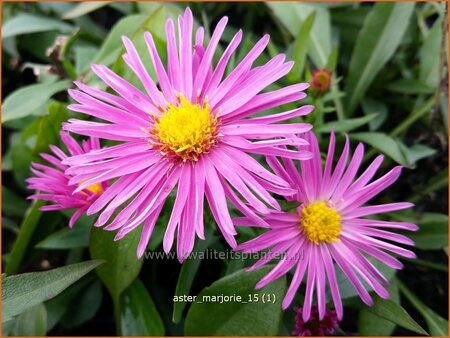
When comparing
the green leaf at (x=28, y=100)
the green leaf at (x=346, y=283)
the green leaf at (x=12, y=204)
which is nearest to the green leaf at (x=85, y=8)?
the green leaf at (x=28, y=100)

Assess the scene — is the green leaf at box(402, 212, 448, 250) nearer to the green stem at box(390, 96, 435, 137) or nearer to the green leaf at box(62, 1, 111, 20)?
the green stem at box(390, 96, 435, 137)

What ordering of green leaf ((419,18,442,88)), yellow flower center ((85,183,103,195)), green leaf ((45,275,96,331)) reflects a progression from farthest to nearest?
green leaf ((419,18,442,88))
green leaf ((45,275,96,331))
yellow flower center ((85,183,103,195))

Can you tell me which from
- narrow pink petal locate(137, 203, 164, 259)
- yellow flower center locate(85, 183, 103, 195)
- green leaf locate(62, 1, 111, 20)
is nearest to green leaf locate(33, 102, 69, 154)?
yellow flower center locate(85, 183, 103, 195)

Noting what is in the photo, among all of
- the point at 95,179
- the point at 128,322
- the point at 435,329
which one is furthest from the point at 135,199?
the point at 435,329

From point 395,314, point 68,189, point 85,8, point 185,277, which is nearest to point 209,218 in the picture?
point 185,277

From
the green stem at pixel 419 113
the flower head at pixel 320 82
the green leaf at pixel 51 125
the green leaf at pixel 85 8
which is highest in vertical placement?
the green leaf at pixel 85 8

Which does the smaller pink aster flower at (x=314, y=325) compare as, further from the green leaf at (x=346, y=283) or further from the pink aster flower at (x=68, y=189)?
the pink aster flower at (x=68, y=189)

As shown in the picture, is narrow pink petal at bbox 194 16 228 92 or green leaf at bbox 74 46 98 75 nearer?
narrow pink petal at bbox 194 16 228 92

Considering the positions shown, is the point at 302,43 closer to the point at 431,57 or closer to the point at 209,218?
the point at 431,57
